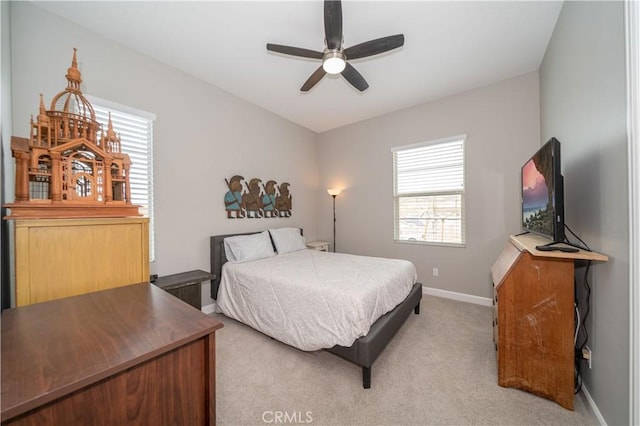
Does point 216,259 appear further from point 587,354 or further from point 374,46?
point 587,354

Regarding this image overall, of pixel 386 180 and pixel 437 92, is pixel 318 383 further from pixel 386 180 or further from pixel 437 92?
pixel 437 92

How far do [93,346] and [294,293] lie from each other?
1424mm

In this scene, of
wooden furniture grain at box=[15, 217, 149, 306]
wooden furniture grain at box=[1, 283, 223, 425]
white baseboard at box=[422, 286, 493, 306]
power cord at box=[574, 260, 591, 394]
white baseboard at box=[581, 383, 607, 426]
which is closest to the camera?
wooden furniture grain at box=[1, 283, 223, 425]

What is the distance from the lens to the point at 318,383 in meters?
1.79

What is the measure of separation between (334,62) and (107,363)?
2240mm

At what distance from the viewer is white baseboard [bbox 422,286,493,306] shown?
10.5 ft

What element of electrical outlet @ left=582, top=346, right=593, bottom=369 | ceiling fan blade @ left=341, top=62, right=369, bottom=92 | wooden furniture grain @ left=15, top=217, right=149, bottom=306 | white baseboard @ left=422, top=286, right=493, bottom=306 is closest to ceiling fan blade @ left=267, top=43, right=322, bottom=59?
ceiling fan blade @ left=341, top=62, right=369, bottom=92

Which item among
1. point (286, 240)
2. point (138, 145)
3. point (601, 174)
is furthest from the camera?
point (286, 240)

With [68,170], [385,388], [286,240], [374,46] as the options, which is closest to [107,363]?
[68,170]

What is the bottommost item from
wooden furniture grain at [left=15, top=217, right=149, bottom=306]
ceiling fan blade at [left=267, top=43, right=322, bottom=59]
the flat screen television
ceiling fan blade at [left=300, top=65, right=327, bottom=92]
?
wooden furniture grain at [left=15, top=217, right=149, bottom=306]

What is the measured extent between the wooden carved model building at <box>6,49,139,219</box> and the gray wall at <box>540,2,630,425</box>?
286cm

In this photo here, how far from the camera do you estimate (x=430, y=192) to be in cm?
367

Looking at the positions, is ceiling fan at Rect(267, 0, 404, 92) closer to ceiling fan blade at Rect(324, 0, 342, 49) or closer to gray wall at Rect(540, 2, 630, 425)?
ceiling fan blade at Rect(324, 0, 342, 49)

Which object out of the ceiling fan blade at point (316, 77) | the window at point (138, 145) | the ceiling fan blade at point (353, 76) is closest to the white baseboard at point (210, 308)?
the window at point (138, 145)
